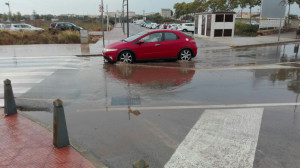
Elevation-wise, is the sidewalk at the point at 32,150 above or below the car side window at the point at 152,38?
below

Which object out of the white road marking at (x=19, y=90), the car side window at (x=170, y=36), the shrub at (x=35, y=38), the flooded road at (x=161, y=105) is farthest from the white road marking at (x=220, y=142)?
the shrub at (x=35, y=38)

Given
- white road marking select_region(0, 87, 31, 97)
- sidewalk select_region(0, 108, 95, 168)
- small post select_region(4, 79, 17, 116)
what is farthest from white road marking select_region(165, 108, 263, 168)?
white road marking select_region(0, 87, 31, 97)

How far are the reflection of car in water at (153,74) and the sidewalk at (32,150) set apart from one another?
13.0 ft

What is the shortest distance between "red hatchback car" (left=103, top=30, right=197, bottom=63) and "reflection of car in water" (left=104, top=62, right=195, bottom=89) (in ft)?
1.66

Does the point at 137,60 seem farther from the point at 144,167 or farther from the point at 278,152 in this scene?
the point at 144,167

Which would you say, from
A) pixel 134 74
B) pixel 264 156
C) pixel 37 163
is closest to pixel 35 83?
pixel 134 74

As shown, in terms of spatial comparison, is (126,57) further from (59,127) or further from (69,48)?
(59,127)

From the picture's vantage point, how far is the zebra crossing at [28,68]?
8156 mm

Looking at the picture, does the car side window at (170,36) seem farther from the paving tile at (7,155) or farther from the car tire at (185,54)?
the paving tile at (7,155)

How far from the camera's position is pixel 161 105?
6.29 metres

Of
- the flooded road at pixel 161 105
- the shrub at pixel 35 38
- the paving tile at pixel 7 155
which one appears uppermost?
the shrub at pixel 35 38

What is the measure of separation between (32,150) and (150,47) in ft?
27.6

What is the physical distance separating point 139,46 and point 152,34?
0.86 metres

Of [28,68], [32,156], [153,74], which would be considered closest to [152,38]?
[153,74]
